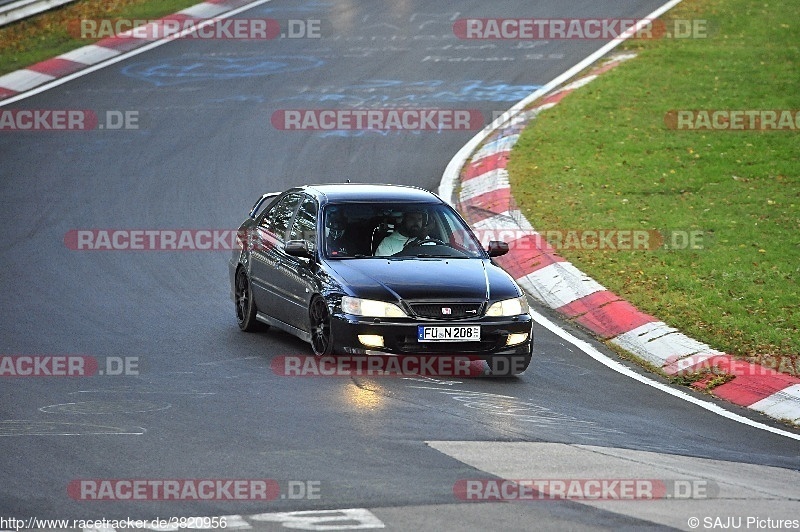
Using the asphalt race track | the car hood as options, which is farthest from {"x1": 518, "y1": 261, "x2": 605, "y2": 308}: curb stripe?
the car hood

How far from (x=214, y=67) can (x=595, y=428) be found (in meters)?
17.4

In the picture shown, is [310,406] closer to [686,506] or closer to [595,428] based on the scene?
[595,428]

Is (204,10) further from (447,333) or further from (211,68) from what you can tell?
(447,333)

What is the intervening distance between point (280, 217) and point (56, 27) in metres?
15.7

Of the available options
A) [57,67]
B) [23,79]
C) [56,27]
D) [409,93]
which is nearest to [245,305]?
[409,93]

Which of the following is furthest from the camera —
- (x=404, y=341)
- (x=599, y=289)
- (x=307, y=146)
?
(x=307, y=146)

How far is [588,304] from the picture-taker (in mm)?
14531

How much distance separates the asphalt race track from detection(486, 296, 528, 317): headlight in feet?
1.80

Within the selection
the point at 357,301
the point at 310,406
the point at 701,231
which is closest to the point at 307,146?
the point at 701,231

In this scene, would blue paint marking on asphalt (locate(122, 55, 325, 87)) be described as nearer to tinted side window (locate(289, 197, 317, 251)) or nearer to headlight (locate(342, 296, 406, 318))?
tinted side window (locate(289, 197, 317, 251))

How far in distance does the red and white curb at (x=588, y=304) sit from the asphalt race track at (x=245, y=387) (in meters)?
0.59

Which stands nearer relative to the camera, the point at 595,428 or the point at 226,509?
the point at 226,509

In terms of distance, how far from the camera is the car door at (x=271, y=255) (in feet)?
43.0

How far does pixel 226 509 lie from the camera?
7.62m
